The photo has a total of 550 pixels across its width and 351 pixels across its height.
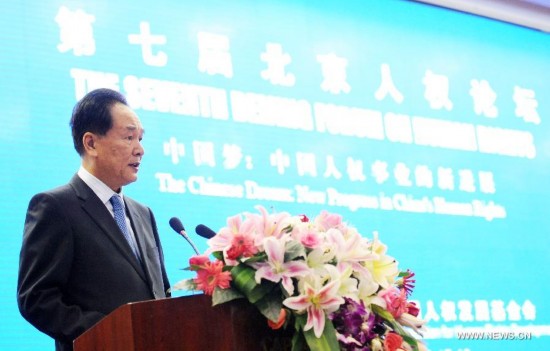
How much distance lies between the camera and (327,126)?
382 cm

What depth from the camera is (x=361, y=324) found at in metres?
1.52

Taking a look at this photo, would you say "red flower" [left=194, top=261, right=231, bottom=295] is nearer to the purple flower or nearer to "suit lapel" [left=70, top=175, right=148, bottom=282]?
the purple flower

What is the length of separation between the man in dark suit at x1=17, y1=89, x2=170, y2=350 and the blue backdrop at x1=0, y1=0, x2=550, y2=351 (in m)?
0.71

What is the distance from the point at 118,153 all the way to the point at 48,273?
1.35ft

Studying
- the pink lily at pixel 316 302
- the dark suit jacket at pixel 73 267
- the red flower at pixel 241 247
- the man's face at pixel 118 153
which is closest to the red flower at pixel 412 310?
the pink lily at pixel 316 302

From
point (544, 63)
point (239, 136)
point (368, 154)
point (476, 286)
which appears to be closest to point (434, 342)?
point (476, 286)

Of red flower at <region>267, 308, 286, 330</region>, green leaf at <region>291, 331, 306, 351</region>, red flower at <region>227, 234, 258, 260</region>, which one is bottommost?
green leaf at <region>291, 331, 306, 351</region>

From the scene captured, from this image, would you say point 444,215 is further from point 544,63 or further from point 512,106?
point 544,63

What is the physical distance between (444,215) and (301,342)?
2.70m

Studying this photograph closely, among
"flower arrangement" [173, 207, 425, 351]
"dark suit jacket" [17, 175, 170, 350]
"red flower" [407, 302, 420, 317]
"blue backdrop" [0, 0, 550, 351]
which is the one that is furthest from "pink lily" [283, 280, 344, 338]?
"blue backdrop" [0, 0, 550, 351]

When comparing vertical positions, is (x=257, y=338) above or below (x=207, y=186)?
below

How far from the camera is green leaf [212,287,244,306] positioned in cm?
146

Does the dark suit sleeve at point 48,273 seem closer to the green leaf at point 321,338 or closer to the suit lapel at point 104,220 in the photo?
the suit lapel at point 104,220

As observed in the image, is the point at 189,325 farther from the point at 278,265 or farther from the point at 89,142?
the point at 89,142
